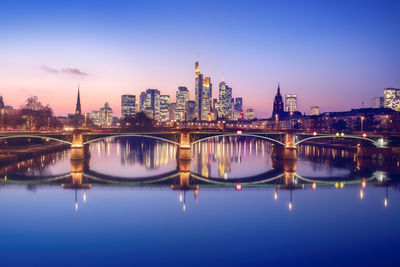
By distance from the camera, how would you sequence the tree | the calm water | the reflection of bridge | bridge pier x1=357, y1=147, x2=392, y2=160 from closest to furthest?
the calm water, the reflection of bridge, bridge pier x1=357, y1=147, x2=392, y2=160, the tree

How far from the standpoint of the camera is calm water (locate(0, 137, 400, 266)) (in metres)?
23.7

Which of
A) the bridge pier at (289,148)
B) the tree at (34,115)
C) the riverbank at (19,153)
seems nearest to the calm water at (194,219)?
the riverbank at (19,153)

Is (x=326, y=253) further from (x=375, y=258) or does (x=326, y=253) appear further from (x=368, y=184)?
(x=368, y=184)

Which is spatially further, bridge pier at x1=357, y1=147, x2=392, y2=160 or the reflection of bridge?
bridge pier at x1=357, y1=147, x2=392, y2=160

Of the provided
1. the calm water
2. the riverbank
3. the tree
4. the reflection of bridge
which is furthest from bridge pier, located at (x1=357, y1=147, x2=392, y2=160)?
the tree

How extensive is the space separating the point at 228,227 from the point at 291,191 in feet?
59.6

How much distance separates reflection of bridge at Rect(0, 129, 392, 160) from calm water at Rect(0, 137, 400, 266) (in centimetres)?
1159

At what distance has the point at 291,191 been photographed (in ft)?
148

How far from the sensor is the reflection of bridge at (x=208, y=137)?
229 feet

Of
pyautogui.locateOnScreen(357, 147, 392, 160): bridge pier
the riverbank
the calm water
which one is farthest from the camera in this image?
pyautogui.locateOnScreen(357, 147, 392, 160): bridge pier

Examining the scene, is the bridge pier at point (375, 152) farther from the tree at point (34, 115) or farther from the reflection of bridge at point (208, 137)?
the tree at point (34, 115)

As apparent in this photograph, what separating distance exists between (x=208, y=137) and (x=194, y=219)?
40551 millimetres

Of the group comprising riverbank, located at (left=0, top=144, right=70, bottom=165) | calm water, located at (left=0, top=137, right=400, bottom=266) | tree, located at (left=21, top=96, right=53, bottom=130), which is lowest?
calm water, located at (left=0, top=137, right=400, bottom=266)

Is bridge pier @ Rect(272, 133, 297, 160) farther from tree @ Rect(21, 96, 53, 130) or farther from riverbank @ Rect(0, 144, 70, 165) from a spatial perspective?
tree @ Rect(21, 96, 53, 130)
